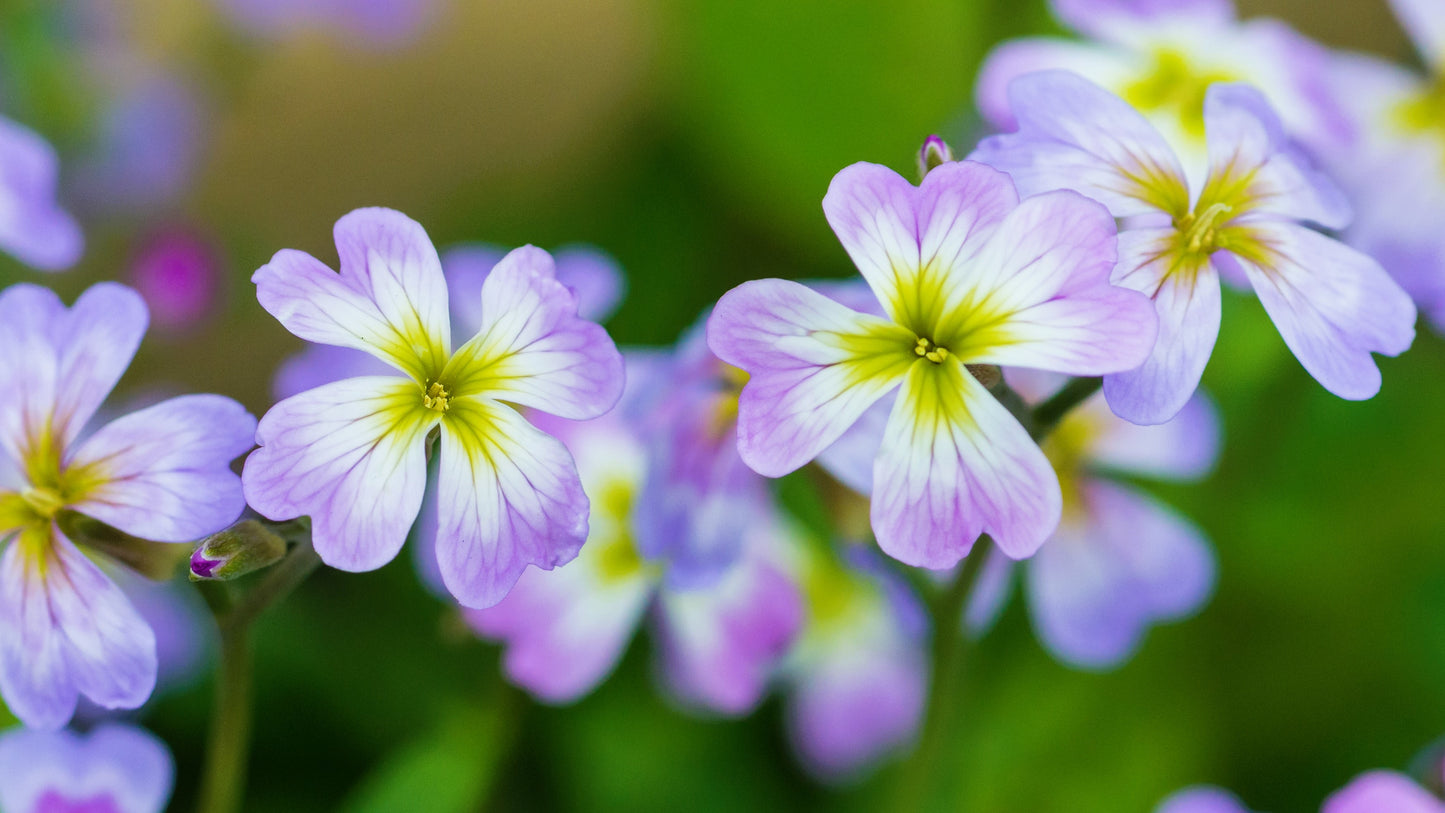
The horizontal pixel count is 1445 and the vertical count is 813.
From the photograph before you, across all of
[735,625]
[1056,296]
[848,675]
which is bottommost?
[848,675]

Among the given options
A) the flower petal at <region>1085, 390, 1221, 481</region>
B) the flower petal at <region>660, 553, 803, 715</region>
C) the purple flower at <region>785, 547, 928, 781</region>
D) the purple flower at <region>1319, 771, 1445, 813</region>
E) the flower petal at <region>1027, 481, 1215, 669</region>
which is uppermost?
the flower petal at <region>1085, 390, 1221, 481</region>

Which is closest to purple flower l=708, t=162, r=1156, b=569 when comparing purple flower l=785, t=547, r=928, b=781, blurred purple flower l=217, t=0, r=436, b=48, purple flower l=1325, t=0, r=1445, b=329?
purple flower l=1325, t=0, r=1445, b=329

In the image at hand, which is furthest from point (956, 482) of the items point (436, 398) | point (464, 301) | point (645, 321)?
point (645, 321)

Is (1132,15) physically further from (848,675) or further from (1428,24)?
(848,675)

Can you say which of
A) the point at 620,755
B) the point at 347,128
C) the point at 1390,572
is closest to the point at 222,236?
the point at 347,128

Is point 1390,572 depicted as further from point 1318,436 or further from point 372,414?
point 372,414

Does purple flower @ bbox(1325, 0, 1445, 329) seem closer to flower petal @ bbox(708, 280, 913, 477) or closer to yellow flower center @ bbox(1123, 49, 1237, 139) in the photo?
yellow flower center @ bbox(1123, 49, 1237, 139)
